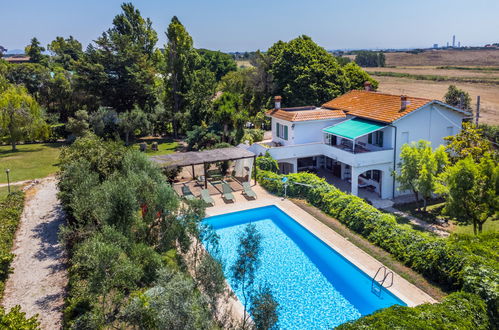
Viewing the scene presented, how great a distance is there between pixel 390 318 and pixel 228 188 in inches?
721

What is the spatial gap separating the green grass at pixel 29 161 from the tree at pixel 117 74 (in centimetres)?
924

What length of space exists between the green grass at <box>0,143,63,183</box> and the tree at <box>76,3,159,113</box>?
9.24 m

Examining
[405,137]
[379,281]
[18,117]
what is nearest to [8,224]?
[379,281]

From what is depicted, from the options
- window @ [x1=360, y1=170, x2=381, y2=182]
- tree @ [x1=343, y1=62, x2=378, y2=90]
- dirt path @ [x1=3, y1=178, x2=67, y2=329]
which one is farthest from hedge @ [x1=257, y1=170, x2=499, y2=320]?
tree @ [x1=343, y1=62, x2=378, y2=90]

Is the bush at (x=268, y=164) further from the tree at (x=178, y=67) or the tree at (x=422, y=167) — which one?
the tree at (x=178, y=67)

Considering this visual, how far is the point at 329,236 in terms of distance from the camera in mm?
21328

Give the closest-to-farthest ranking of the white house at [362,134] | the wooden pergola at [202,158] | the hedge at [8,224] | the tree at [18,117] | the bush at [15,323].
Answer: the bush at [15,323]
the hedge at [8,224]
the wooden pergola at [202,158]
the white house at [362,134]
the tree at [18,117]

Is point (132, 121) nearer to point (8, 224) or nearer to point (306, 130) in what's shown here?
point (306, 130)

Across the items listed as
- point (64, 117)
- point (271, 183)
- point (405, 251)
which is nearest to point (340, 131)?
point (271, 183)

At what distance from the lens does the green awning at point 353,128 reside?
2883 centimetres

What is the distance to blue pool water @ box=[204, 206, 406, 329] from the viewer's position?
51.6 feet

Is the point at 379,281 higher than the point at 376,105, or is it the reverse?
the point at 376,105

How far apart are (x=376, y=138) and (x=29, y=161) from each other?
34.8 metres

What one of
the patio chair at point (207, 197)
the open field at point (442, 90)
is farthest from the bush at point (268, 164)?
the open field at point (442, 90)
